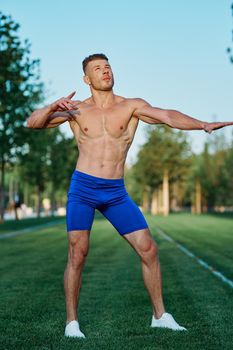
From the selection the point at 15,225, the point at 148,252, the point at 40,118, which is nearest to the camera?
the point at 40,118

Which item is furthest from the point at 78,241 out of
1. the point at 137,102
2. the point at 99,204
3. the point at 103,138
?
the point at 137,102

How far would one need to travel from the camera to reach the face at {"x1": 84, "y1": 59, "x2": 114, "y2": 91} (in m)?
6.19

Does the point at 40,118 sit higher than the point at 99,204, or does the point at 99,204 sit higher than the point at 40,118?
the point at 40,118

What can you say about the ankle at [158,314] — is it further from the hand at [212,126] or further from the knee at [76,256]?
the hand at [212,126]

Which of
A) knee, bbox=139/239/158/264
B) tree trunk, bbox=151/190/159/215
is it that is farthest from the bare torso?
tree trunk, bbox=151/190/159/215

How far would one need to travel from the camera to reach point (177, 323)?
6695 mm

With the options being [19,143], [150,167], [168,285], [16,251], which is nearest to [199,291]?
[168,285]

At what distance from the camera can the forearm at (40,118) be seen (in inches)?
240

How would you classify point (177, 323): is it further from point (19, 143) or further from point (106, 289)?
point (19, 143)

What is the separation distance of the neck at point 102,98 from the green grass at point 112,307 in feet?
6.83

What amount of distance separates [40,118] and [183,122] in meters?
1.27

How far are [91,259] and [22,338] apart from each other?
1004 cm

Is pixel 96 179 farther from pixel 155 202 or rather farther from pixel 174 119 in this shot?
pixel 155 202

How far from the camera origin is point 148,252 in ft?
20.6
